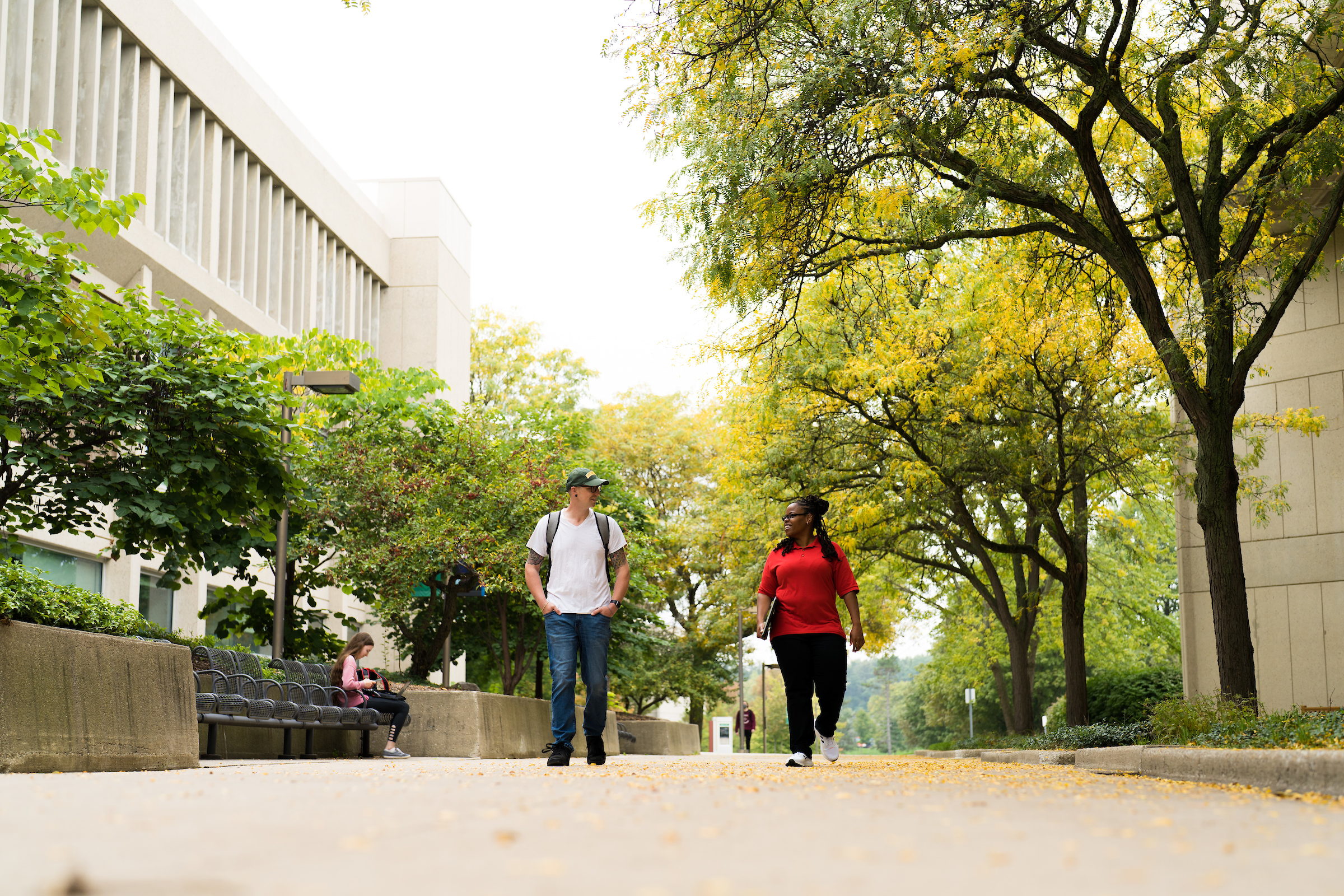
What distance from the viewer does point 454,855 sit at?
2.93m

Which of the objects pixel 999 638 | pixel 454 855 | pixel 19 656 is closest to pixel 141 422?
pixel 19 656

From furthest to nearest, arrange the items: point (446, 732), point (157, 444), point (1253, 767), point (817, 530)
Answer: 1. point (446, 732)
2. point (157, 444)
3. point (817, 530)
4. point (1253, 767)

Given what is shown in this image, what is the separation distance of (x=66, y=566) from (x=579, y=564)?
18269 millimetres

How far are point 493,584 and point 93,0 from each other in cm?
1644

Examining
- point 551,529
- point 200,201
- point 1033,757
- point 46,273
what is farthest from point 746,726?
point 551,529

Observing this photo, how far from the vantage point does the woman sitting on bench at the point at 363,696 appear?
1290 cm

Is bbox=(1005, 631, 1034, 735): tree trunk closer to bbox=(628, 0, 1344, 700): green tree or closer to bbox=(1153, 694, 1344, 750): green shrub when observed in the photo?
bbox=(628, 0, 1344, 700): green tree

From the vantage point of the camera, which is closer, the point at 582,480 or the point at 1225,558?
the point at 582,480

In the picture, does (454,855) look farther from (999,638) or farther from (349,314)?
(349,314)

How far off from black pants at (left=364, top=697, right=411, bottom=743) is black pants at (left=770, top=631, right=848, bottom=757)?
18.3 feet

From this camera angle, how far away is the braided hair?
8844 millimetres

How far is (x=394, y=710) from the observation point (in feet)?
43.2

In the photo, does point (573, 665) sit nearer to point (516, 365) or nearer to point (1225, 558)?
point (1225, 558)

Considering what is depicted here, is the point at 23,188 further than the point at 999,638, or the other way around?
the point at 999,638
